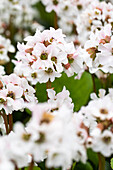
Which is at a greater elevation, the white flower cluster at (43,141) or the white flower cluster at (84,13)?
the white flower cluster at (84,13)

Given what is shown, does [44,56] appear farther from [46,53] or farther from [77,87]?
[77,87]

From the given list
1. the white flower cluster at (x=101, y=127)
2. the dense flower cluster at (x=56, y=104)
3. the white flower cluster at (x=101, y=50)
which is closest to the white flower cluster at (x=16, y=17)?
the dense flower cluster at (x=56, y=104)

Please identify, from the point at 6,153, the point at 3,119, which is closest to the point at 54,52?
the point at 3,119

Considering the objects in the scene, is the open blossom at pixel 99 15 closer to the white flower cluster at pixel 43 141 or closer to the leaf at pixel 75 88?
the leaf at pixel 75 88

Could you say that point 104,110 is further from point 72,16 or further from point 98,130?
point 72,16

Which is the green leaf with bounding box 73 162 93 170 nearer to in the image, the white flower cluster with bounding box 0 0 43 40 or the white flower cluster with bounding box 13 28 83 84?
the white flower cluster with bounding box 13 28 83 84
